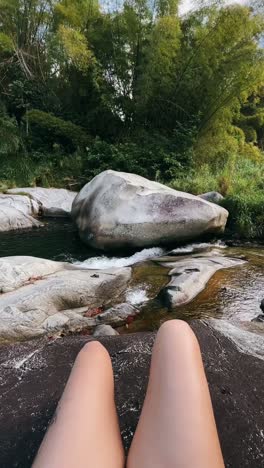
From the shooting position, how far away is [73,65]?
398 inches

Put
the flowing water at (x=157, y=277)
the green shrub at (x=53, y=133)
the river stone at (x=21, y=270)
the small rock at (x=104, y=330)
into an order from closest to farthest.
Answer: the small rock at (x=104, y=330) → the flowing water at (x=157, y=277) → the river stone at (x=21, y=270) → the green shrub at (x=53, y=133)

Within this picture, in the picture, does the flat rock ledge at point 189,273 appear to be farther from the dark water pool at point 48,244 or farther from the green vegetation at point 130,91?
the green vegetation at point 130,91

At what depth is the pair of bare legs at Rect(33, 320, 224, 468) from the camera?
2.57 ft

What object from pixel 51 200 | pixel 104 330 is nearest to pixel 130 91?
pixel 51 200

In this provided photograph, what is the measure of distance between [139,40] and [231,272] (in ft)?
25.5

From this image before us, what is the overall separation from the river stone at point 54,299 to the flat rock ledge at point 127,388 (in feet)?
2.03

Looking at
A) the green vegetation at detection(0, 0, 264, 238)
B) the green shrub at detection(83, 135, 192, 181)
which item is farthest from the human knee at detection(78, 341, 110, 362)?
the green shrub at detection(83, 135, 192, 181)

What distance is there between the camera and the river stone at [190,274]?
11.5 ft

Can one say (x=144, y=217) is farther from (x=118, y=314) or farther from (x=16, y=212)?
(x=16, y=212)

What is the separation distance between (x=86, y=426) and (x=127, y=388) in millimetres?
868

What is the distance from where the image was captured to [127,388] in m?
1.68

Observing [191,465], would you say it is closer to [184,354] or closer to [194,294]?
[184,354]

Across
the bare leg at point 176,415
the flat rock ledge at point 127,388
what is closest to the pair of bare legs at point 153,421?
the bare leg at point 176,415

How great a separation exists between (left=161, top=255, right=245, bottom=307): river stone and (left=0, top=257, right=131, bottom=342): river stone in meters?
0.60
